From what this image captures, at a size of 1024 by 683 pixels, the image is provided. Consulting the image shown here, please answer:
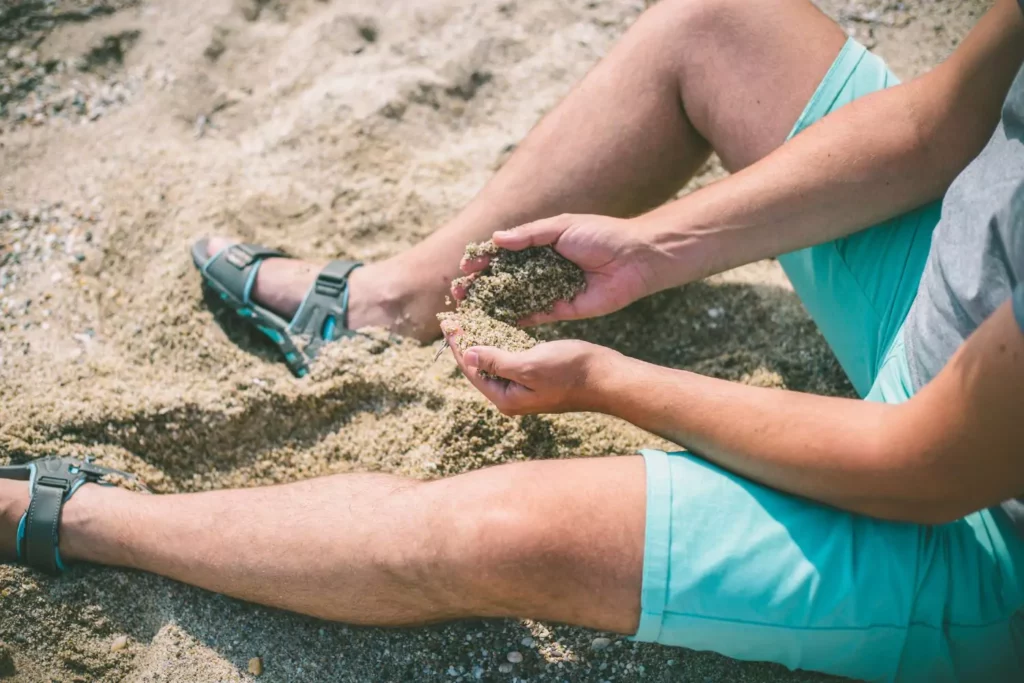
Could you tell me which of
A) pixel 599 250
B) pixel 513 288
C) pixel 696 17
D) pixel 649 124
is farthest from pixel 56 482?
pixel 696 17

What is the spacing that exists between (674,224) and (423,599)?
101 cm

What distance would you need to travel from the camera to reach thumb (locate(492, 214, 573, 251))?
1764 mm

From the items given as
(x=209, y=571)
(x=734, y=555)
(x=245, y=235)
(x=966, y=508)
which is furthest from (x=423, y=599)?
(x=245, y=235)

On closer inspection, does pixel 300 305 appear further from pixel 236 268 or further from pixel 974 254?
pixel 974 254

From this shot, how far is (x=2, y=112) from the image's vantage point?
9.52 feet

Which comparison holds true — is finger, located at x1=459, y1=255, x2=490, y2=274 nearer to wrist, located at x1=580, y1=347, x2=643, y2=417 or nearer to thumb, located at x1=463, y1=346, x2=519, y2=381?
thumb, located at x1=463, y1=346, x2=519, y2=381

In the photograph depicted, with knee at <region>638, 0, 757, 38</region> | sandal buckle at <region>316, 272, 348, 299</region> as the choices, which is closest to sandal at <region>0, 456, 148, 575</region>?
sandal buckle at <region>316, 272, 348, 299</region>

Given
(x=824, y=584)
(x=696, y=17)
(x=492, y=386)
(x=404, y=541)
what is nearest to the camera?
(x=824, y=584)

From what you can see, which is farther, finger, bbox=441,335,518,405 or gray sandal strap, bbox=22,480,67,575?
gray sandal strap, bbox=22,480,67,575

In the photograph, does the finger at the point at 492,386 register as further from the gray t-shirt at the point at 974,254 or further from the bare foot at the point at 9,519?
the bare foot at the point at 9,519

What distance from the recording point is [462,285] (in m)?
1.84

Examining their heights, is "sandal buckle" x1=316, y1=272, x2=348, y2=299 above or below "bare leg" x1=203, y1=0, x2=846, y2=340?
below

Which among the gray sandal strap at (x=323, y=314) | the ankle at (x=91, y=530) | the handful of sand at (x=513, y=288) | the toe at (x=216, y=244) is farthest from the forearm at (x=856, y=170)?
the ankle at (x=91, y=530)

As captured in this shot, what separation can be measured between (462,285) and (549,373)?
41cm
